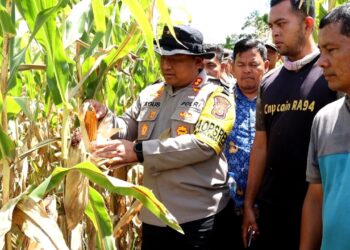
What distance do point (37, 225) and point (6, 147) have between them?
0.51 ft

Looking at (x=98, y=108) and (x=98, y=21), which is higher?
(x=98, y=21)

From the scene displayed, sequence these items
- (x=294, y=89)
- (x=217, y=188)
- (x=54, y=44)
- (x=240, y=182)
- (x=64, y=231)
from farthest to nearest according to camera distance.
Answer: (x=240, y=182)
(x=217, y=188)
(x=294, y=89)
(x=64, y=231)
(x=54, y=44)

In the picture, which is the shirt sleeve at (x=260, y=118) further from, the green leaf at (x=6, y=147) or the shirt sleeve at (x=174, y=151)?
the green leaf at (x=6, y=147)

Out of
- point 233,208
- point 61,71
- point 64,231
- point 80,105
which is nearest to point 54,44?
point 61,71

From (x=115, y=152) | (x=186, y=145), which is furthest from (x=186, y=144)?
(x=115, y=152)

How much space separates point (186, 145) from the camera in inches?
64.2

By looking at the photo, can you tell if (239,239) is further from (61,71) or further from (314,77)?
(61,71)

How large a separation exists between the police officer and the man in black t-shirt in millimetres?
138

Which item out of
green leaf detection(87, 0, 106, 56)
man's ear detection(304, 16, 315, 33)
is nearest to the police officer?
man's ear detection(304, 16, 315, 33)

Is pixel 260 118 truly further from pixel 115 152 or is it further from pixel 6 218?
pixel 6 218

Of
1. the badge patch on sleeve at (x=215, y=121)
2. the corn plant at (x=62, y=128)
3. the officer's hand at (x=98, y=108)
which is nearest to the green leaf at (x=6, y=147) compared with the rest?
the corn plant at (x=62, y=128)

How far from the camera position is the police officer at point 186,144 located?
1659 mm

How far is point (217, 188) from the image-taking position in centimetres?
176

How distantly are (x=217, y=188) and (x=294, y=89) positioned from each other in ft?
1.30
